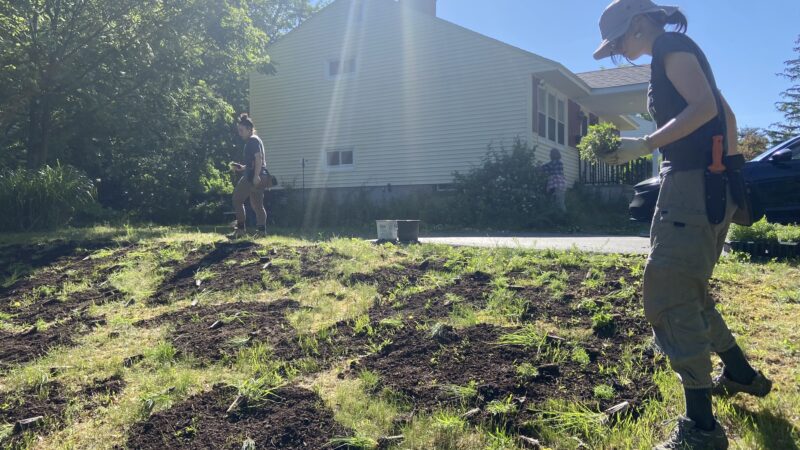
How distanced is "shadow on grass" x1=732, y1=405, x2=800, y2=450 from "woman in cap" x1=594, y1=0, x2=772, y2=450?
19 centimetres

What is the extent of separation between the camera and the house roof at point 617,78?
17.8 m

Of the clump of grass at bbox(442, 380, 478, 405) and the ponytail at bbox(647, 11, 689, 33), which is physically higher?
the ponytail at bbox(647, 11, 689, 33)

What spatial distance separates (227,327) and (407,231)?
3.98m

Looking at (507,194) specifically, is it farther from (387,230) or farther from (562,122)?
(562,122)

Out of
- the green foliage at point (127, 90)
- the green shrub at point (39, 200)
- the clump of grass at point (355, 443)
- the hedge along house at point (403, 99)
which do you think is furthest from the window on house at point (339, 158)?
the clump of grass at point (355, 443)

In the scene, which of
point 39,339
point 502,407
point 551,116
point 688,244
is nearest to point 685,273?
point 688,244

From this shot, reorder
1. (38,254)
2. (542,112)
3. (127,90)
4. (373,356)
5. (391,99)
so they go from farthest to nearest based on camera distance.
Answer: (391,99)
(542,112)
(127,90)
(38,254)
(373,356)

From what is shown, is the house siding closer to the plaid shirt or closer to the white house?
the white house

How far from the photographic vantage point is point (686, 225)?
7.10 feet

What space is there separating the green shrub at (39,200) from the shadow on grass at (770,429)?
10.4 metres

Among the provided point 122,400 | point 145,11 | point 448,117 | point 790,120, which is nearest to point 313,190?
point 448,117

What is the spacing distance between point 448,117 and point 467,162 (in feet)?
5.05

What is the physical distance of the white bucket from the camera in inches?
306

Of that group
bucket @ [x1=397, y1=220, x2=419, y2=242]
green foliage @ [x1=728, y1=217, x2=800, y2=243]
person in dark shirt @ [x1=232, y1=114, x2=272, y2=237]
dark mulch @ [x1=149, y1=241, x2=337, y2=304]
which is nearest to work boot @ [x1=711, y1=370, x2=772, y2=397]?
dark mulch @ [x1=149, y1=241, x2=337, y2=304]
